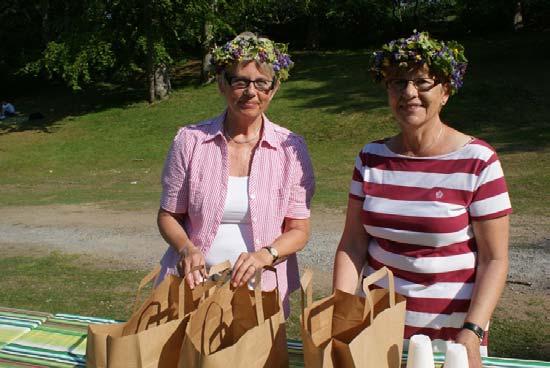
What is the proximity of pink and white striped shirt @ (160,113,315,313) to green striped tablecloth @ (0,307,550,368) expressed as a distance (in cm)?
52

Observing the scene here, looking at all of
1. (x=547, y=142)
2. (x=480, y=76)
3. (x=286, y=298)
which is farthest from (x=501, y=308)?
(x=480, y=76)

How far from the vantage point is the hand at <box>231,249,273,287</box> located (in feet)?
8.07

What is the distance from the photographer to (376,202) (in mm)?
2553

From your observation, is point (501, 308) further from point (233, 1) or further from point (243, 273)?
point (233, 1)

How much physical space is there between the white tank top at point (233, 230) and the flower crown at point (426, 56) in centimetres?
84

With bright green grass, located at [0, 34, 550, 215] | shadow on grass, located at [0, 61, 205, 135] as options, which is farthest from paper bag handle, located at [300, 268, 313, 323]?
shadow on grass, located at [0, 61, 205, 135]

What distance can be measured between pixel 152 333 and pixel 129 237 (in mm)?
7546

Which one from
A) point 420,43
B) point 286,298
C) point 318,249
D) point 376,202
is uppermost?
point 420,43

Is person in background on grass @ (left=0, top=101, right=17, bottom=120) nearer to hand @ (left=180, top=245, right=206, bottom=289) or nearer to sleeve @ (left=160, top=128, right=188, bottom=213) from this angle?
sleeve @ (left=160, top=128, right=188, bottom=213)

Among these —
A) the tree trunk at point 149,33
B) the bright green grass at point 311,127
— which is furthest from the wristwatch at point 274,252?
the tree trunk at point 149,33

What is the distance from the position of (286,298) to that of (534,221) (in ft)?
22.5

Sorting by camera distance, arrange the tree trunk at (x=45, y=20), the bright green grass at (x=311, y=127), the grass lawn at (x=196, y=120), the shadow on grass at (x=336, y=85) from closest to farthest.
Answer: the grass lawn at (x=196, y=120)
the bright green grass at (x=311, y=127)
the shadow on grass at (x=336, y=85)
the tree trunk at (x=45, y=20)

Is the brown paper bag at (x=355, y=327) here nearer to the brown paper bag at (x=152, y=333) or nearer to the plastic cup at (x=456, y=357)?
the plastic cup at (x=456, y=357)

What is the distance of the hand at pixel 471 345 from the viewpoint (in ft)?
6.86
